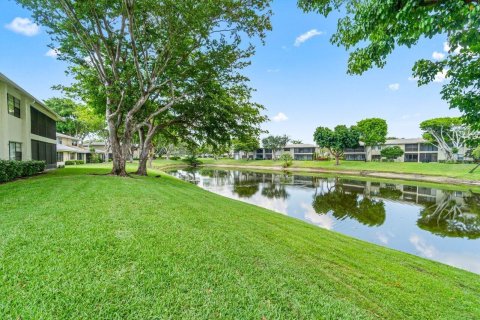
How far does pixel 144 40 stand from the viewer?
13781 millimetres

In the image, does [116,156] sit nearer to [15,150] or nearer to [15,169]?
[15,169]

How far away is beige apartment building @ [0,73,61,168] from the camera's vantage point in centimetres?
1346

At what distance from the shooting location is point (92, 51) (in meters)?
14.1

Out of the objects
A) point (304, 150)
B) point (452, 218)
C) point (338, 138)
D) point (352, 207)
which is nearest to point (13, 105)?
point (352, 207)

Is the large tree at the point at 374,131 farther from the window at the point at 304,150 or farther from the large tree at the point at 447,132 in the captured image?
the window at the point at 304,150

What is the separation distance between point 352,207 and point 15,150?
22790 mm

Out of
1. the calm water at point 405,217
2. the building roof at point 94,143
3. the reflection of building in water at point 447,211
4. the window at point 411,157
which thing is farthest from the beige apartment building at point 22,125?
the window at point 411,157

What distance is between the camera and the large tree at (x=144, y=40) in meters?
11.9

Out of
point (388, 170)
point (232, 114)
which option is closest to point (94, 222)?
point (232, 114)

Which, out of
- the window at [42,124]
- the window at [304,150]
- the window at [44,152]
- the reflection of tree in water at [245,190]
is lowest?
the reflection of tree in water at [245,190]

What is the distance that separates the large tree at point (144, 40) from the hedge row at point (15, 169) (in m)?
4.70

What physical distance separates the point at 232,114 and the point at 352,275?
1586 centimetres

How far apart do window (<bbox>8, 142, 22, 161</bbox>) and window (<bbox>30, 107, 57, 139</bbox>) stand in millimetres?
2723

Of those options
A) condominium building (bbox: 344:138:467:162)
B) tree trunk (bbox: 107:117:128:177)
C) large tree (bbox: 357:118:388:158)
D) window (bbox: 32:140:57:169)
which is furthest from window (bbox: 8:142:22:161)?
condominium building (bbox: 344:138:467:162)
